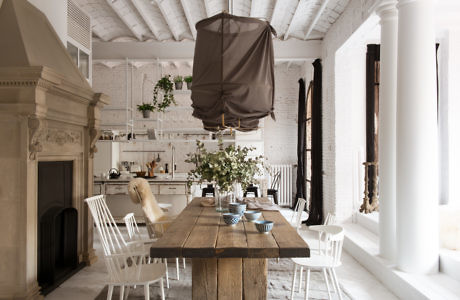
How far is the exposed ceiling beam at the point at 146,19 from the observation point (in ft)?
18.2

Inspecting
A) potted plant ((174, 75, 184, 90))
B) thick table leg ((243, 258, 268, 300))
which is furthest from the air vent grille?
thick table leg ((243, 258, 268, 300))

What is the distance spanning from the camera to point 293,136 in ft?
31.8

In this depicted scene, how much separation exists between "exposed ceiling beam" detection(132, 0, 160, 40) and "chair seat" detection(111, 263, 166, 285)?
3973 millimetres

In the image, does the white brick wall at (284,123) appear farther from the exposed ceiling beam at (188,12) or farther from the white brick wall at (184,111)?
the exposed ceiling beam at (188,12)

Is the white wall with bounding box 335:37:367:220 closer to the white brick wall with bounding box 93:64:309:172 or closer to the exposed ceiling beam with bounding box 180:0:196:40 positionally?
the exposed ceiling beam with bounding box 180:0:196:40

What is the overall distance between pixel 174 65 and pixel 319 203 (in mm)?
4856

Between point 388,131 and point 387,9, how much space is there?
4.47 feet

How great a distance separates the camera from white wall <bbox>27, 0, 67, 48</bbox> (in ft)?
14.8

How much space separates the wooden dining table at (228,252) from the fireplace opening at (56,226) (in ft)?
5.13

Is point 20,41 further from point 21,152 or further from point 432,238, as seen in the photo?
point 432,238

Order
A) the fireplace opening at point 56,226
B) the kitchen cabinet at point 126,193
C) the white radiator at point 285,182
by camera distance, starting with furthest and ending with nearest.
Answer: the white radiator at point 285,182
the kitchen cabinet at point 126,193
the fireplace opening at point 56,226

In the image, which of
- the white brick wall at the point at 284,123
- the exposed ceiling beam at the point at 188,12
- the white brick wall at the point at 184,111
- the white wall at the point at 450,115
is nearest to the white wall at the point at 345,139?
the white wall at the point at 450,115

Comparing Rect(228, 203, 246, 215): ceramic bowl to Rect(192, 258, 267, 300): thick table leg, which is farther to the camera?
Rect(228, 203, 246, 215): ceramic bowl

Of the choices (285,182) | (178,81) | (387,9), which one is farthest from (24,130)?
(285,182)
